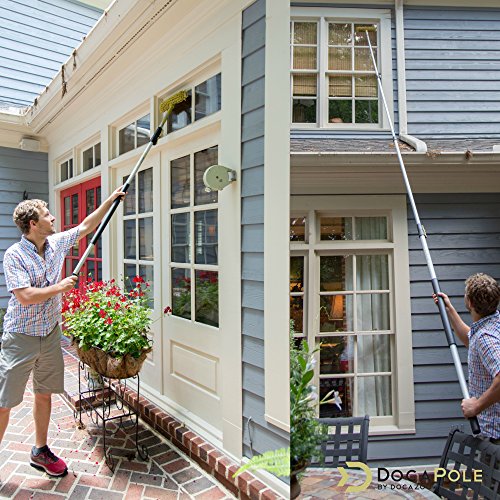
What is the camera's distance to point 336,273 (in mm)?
552

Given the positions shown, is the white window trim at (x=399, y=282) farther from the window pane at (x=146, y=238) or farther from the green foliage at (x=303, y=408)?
the window pane at (x=146, y=238)

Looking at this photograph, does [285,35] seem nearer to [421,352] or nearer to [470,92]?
[470,92]

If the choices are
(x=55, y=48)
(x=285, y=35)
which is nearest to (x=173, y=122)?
(x=55, y=48)

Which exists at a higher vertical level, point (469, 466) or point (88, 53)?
point (88, 53)

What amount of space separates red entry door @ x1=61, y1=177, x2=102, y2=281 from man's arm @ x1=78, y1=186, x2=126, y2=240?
135mm

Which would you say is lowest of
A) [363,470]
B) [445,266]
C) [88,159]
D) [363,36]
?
[363,470]

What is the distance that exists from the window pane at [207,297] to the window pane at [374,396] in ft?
3.31

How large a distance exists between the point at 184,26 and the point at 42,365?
4.91 feet

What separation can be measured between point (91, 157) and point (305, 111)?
1.80 metres

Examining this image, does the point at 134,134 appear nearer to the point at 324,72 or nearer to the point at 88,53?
the point at 88,53

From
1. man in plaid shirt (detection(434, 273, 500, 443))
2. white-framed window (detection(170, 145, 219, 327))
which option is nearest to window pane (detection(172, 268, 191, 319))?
white-framed window (detection(170, 145, 219, 327))

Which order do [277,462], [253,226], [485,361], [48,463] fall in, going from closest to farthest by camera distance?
[485,361] → [277,462] → [253,226] → [48,463]

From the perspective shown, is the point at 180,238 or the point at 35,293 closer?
the point at 35,293

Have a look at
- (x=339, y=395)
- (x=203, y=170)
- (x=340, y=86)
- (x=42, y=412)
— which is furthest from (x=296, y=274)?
(x=42, y=412)
